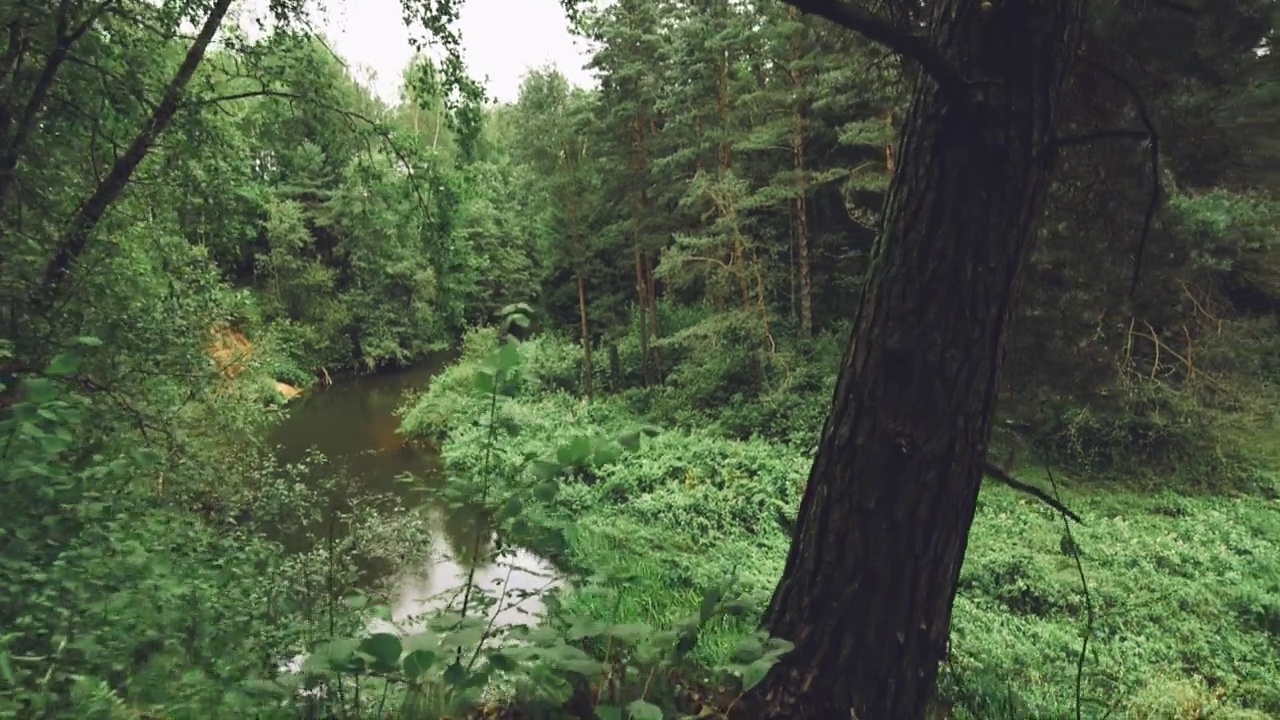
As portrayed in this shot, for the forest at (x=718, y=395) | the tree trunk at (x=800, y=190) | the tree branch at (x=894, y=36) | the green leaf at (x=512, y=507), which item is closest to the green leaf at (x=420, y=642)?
the forest at (x=718, y=395)

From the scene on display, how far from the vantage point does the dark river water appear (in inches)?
340

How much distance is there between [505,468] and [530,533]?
0.51 m

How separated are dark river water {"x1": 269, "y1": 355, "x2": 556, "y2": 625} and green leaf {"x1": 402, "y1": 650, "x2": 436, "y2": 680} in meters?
5.73

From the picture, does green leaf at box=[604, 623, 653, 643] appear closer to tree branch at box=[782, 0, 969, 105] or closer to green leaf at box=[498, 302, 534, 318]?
green leaf at box=[498, 302, 534, 318]

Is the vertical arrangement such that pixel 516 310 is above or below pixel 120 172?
below

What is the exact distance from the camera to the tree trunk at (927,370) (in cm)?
163

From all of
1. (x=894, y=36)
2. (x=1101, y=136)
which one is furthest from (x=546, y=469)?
(x=1101, y=136)

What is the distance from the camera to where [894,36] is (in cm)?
145

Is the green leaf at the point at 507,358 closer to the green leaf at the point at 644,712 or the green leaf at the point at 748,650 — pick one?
the green leaf at the point at 644,712

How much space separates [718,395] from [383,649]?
14.7 meters

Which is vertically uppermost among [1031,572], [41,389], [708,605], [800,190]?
[800,190]

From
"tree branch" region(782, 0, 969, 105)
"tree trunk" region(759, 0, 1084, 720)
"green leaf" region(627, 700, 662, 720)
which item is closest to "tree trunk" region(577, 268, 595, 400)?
"tree trunk" region(759, 0, 1084, 720)

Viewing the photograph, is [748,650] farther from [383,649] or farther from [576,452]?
[383,649]

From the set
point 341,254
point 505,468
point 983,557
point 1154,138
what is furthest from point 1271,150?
point 341,254
